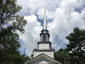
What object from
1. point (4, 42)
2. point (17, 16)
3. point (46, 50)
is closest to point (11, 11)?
point (17, 16)

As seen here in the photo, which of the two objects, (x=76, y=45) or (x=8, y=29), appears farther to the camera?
(x=76, y=45)

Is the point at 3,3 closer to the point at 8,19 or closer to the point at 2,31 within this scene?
the point at 8,19

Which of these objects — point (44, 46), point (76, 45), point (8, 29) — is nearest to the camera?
point (8, 29)

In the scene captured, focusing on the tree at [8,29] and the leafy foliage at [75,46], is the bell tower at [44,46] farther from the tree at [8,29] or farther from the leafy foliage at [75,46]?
the tree at [8,29]

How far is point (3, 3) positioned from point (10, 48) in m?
4.82

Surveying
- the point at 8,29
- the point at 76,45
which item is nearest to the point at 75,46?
the point at 76,45

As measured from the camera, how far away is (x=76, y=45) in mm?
20047

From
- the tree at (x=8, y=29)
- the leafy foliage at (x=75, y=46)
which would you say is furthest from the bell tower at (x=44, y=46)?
the tree at (x=8, y=29)

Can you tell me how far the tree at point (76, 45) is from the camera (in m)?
19.5

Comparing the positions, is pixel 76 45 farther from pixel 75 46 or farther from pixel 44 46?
pixel 44 46

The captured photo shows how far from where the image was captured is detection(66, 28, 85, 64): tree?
19.5 metres

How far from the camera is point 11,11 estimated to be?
14188 millimetres

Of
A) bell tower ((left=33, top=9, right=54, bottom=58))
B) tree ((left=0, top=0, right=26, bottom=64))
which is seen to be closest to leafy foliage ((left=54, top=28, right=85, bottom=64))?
tree ((left=0, top=0, right=26, bottom=64))

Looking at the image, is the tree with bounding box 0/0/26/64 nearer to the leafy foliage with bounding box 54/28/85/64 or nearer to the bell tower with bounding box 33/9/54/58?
the leafy foliage with bounding box 54/28/85/64
